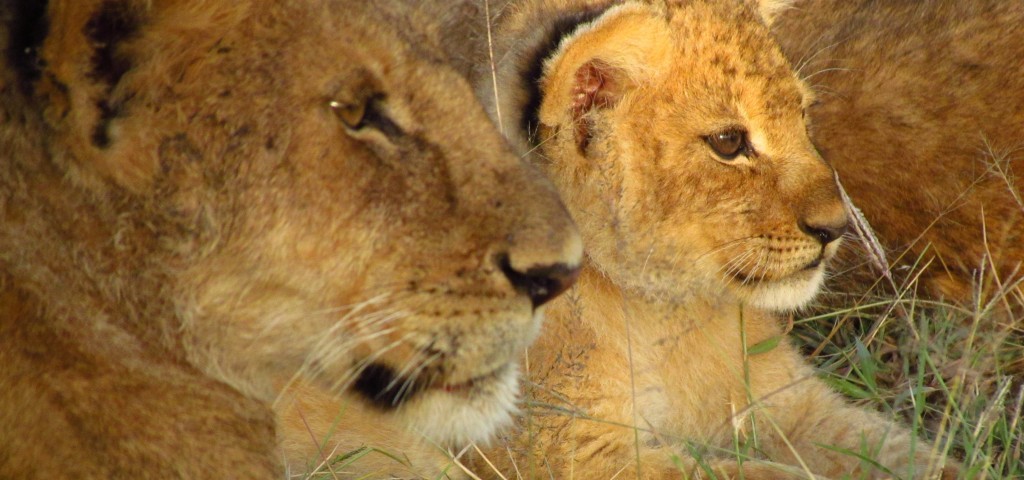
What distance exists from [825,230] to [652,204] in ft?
1.21

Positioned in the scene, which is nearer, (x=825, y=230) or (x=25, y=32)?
(x=25, y=32)

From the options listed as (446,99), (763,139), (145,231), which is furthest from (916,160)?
(145,231)

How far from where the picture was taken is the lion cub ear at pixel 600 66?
239 centimetres

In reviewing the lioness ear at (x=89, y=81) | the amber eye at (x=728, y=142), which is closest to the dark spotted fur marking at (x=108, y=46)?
the lioness ear at (x=89, y=81)

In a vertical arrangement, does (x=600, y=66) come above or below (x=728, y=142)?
above

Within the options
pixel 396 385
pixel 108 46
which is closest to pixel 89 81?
pixel 108 46

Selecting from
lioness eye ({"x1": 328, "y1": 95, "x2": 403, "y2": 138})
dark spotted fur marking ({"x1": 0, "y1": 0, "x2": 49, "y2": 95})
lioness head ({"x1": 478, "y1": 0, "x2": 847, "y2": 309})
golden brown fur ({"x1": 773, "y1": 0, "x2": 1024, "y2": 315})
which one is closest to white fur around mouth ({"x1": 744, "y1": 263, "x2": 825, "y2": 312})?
lioness head ({"x1": 478, "y1": 0, "x2": 847, "y2": 309})

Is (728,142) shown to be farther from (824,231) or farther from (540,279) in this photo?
(540,279)

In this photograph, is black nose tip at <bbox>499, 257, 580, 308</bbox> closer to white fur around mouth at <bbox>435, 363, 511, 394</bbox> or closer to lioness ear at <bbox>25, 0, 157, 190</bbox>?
white fur around mouth at <bbox>435, 363, 511, 394</bbox>

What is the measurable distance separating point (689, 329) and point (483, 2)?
915mm

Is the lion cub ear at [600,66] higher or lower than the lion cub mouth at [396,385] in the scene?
higher

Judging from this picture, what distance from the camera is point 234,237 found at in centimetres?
170

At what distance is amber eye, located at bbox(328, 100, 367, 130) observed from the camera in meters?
1.70

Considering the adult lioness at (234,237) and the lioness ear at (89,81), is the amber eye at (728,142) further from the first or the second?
the lioness ear at (89,81)
